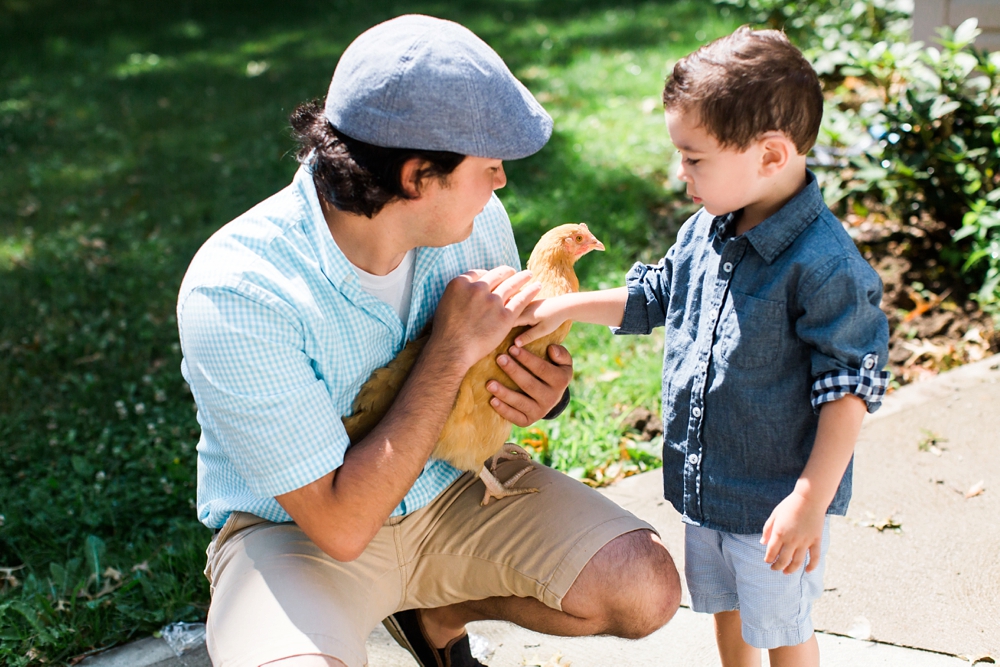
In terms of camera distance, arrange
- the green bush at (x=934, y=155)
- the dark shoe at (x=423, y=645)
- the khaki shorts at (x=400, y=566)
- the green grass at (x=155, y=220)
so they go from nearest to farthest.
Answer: the khaki shorts at (x=400, y=566) < the dark shoe at (x=423, y=645) < the green grass at (x=155, y=220) < the green bush at (x=934, y=155)

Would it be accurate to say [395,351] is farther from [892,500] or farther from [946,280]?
[946,280]

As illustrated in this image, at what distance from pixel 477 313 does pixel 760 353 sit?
0.73 m

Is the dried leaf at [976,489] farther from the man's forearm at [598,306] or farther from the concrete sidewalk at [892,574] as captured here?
the man's forearm at [598,306]

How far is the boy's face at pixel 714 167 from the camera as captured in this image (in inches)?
79.1

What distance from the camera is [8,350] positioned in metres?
4.82

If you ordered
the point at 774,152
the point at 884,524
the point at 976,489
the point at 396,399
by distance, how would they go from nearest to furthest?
the point at 774,152 → the point at 396,399 → the point at 884,524 → the point at 976,489

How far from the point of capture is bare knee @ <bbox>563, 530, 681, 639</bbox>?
236 cm

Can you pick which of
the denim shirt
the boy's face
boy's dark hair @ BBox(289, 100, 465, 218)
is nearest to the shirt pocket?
the denim shirt

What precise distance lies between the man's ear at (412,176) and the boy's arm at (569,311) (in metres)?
0.47

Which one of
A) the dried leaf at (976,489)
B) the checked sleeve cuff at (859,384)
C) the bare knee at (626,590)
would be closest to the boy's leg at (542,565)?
the bare knee at (626,590)

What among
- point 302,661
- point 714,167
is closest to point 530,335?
point 714,167

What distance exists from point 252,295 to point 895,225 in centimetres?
405

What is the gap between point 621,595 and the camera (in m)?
2.35

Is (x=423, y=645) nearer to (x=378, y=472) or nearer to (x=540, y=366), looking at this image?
(x=378, y=472)
